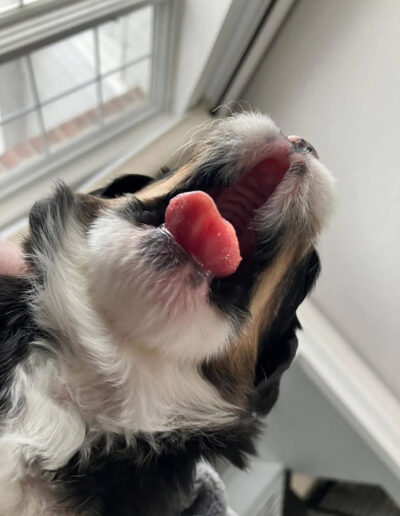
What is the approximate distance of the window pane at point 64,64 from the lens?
1.25 m

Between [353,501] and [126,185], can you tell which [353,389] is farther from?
[126,185]

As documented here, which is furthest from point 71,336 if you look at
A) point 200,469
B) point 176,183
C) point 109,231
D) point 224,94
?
point 224,94

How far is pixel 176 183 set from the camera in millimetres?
814

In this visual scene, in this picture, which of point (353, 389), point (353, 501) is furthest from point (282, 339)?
point (353, 501)

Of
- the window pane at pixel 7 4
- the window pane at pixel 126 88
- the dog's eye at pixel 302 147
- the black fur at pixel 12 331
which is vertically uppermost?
the dog's eye at pixel 302 147

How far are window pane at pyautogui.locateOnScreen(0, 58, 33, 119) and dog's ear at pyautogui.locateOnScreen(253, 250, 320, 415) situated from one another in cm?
77

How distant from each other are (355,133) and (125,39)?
2.13ft

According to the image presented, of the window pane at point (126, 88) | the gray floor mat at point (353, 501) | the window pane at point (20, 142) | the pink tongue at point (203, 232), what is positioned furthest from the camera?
the gray floor mat at point (353, 501)

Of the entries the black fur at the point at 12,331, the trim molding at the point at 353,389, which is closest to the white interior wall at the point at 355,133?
the trim molding at the point at 353,389

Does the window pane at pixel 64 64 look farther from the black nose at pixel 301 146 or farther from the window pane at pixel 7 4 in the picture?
the black nose at pixel 301 146

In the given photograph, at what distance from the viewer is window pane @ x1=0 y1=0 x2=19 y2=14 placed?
1.05 meters

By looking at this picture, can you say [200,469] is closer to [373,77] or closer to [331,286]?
[331,286]

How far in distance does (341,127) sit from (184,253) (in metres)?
0.86

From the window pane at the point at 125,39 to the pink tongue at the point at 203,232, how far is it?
0.83 m
